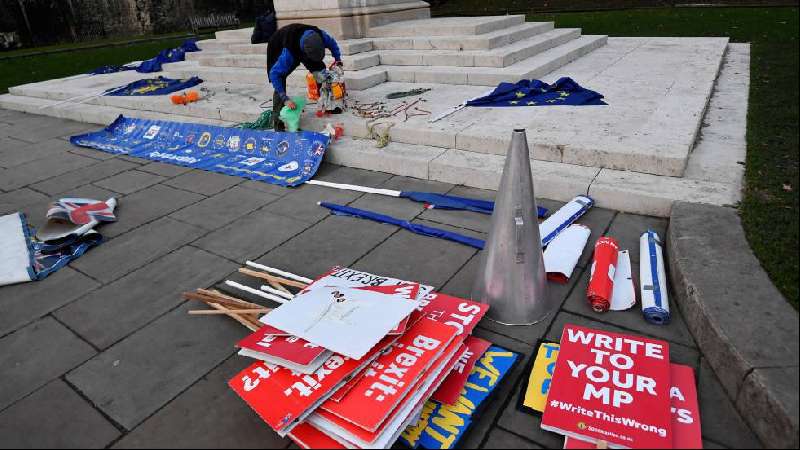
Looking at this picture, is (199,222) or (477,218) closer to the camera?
(477,218)

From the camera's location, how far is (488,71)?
7.36 metres

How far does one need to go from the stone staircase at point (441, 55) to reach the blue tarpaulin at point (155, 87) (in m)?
0.44

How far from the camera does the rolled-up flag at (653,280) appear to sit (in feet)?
9.01

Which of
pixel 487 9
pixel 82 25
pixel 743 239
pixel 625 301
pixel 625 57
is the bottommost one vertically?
pixel 625 301

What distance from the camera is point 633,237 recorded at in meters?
3.67

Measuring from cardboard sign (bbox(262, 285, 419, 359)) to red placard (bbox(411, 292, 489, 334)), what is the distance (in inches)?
7.6

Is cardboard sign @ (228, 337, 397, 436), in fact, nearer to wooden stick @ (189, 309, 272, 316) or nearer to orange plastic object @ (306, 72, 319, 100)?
wooden stick @ (189, 309, 272, 316)

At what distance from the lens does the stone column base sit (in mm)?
9211

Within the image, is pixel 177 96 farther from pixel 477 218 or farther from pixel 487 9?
pixel 487 9

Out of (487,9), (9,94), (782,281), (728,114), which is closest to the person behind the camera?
(782,281)

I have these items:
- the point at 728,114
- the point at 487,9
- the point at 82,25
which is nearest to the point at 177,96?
the point at 728,114

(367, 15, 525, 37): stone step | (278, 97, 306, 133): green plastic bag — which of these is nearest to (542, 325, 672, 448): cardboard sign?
(278, 97, 306, 133): green plastic bag

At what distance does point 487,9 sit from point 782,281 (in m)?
21.9

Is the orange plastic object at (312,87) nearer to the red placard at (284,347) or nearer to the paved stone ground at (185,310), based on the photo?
the paved stone ground at (185,310)
